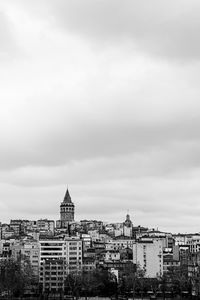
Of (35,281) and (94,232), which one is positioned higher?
(94,232)

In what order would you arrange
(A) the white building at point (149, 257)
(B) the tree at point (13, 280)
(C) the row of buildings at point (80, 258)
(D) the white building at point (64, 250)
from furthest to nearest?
1. (A) the white building at point (149, 257)
2. (D) the white building at point (64, 250)
3. (C) the row of buildings at point (80, 258)
4. (B) the tree at point (13, 280)

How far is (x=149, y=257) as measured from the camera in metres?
122

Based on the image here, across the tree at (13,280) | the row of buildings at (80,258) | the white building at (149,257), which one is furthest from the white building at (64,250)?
the tree at (13,280)

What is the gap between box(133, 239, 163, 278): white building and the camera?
12006cm

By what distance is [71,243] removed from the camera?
398ft

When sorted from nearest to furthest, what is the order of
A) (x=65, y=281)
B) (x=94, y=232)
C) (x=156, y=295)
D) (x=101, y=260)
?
(x=156, y=295), (x=65, y=281), (x=101, y=260), (x=94, y=232)

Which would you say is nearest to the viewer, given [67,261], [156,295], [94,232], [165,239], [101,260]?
[156,295]

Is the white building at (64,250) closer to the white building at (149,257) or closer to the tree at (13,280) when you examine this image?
the white building at (149,257)

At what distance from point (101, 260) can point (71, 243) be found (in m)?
9.42

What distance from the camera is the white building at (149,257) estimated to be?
120062 mm

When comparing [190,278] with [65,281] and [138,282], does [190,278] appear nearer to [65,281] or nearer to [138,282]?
[138,282]

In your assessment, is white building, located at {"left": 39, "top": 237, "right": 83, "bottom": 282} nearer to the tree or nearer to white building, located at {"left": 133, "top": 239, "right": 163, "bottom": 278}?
white building, located at {"left": 133, "top": 239, "right": 163, "bottom": 278}

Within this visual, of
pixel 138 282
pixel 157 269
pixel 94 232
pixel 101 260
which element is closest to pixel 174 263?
pixel 157 269

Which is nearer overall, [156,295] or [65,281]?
[156,295]
